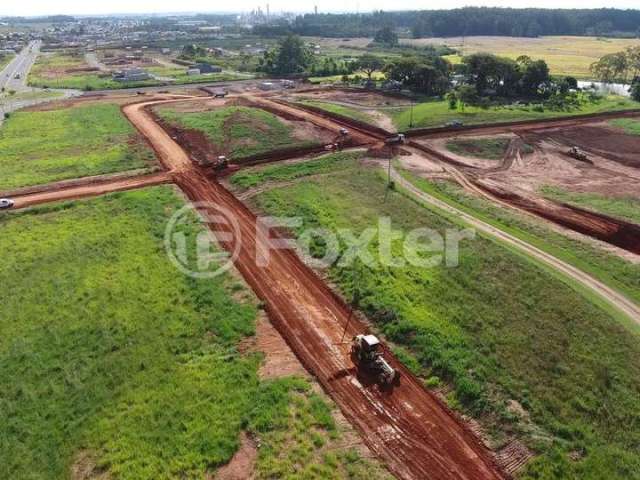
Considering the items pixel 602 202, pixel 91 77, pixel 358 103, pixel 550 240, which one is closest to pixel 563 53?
pixel 358 103

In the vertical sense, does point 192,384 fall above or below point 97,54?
below

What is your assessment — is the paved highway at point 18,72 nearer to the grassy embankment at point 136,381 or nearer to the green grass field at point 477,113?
the green grass field at point 477,113

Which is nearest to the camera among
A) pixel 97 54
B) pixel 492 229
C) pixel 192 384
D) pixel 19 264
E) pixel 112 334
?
pixel 192 384

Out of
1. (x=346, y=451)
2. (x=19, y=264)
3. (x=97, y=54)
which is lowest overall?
(x=346, y=451)

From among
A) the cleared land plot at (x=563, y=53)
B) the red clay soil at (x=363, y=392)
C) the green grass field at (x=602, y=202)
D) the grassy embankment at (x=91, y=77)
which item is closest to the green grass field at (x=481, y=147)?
the green grass field at (x=602, y=202)

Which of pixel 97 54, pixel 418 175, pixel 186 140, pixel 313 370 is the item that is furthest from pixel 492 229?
pixel 97 54

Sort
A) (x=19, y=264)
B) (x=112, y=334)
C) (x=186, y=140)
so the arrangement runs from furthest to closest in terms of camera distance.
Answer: (x=186, y=140)
(x=19, y=264)
(x=112, y=334)

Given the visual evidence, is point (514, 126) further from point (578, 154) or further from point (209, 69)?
point (209, 69)

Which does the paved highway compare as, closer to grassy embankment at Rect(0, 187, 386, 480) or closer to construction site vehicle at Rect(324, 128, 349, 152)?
construction site vehicle at Rect(324, 128, 349, 152)

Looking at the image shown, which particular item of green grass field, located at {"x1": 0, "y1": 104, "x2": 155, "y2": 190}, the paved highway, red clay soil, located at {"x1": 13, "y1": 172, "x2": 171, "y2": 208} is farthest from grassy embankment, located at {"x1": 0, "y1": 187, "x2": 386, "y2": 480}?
the paved highway

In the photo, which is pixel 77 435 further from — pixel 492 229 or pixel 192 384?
pixel 492 229
